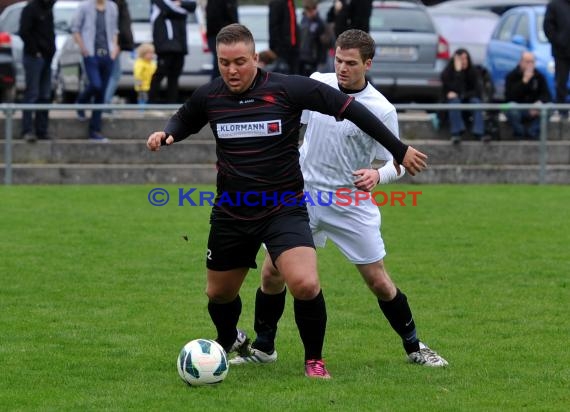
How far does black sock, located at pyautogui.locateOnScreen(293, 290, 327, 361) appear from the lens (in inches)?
286

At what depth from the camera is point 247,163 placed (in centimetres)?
732

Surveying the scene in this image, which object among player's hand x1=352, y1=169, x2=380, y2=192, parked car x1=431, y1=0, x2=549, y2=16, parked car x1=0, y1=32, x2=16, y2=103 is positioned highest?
player's hand x1=352, y1=169, x2=380, y2=192

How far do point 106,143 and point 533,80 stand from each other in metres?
5.95

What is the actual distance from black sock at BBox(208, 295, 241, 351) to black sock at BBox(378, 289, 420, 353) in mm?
879

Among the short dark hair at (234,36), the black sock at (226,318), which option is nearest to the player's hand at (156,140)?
the short dark hair at (234,36)

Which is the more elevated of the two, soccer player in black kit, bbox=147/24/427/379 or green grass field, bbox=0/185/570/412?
soccer player in black kit, bbox=147/24/427/379

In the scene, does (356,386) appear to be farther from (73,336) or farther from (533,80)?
(533,80)

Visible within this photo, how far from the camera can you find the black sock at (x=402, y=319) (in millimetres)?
7840

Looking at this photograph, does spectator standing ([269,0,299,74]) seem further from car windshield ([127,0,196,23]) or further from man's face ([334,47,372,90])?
man's face ([334,47,372,90])

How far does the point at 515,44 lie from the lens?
2066cm

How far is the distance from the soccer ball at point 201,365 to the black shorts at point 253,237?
0.54 metres

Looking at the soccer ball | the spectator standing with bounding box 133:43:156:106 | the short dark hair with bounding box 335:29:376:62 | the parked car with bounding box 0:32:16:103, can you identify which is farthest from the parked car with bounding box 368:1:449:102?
the soccer ball

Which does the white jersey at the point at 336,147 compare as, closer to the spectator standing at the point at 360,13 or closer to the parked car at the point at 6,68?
→ the spectator standing at the point at 360,13

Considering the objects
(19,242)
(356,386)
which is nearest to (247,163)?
(356,386)
